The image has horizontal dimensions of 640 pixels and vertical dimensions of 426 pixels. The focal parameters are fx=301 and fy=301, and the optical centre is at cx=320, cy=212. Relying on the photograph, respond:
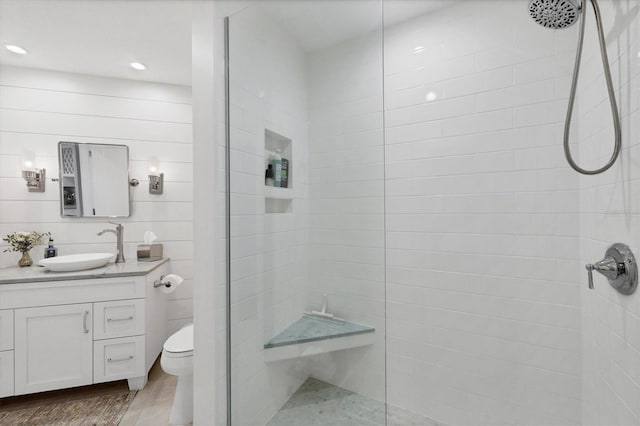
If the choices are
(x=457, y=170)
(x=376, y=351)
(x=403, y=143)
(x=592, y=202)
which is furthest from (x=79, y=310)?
(x=592, y=202)

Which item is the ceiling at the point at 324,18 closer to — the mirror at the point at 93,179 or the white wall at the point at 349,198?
the white wall at the point at 349,198

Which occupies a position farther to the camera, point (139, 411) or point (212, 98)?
point (139, 411)

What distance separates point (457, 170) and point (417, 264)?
1.93 feet

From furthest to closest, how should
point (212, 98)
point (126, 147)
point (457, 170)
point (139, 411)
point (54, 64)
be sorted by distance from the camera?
point (126, 147)
point (54, 64)
point (139, 411)
point (457, 170)
point (212, 98)

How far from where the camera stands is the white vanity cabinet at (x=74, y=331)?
77.9 inches

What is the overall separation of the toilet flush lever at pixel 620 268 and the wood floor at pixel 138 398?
7.65 ft

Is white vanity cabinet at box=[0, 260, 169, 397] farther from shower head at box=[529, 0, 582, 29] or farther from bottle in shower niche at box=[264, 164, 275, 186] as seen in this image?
Answer: shower head at box=[529, 0, 582, 29]

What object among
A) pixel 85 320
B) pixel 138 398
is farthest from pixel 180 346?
pixel 85 320

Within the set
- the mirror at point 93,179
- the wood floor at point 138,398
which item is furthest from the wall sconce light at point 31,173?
the wood floor at point 138,398

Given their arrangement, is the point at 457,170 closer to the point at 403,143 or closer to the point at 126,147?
the point at 403,143

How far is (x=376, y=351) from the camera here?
129 centimetres

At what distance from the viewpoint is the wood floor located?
188cm

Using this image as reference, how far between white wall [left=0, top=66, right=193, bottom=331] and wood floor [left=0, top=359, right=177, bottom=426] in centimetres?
64

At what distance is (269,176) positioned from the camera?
140 cm
